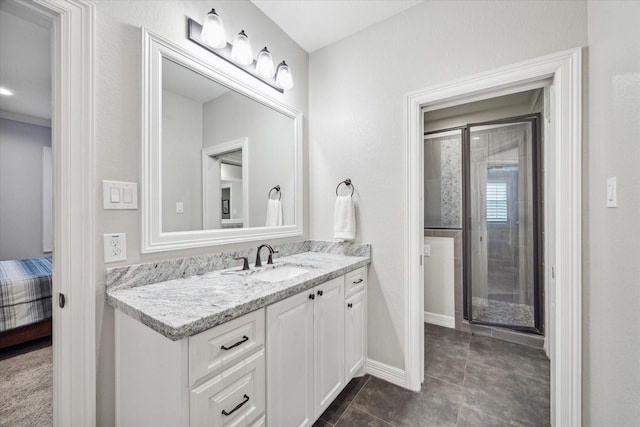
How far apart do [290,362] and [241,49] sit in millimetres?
1754

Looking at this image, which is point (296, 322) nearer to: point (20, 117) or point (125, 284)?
point (125, 284)

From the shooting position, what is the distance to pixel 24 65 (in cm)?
232

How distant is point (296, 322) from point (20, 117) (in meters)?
4.77

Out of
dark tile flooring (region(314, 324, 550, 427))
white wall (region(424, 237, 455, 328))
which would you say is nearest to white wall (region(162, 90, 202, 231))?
dark tile flooring (region(314, 324, 550, 427))

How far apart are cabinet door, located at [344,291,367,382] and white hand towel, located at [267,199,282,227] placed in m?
0.78

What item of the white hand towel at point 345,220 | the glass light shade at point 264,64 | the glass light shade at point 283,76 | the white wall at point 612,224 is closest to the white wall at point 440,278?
the white hand towel at point 345,220

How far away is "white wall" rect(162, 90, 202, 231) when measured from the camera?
1340 millimetres

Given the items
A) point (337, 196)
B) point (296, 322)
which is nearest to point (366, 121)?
point (337, 196)

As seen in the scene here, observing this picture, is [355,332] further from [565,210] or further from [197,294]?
[565,210]

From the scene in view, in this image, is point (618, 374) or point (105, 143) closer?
point (618, 374)

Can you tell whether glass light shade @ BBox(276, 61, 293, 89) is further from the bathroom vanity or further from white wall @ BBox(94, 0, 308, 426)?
the bathroom vanity

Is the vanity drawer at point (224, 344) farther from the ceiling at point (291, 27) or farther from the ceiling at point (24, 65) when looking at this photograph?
the ceiling at point (291, 27)

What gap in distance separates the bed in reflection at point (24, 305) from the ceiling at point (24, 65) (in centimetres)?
187

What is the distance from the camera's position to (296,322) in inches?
49.5
